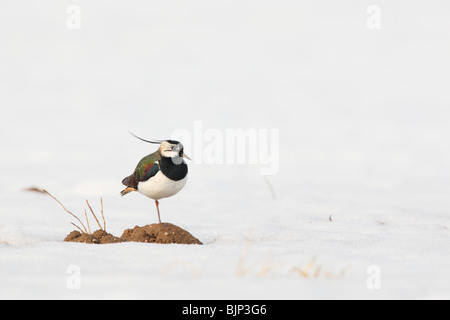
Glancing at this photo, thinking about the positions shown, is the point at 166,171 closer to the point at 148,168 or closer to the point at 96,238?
the point at 148,168

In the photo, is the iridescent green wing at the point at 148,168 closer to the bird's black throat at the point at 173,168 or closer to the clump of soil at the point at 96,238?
the bird's black throat at the point at 173,168

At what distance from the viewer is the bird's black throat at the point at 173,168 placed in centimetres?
474

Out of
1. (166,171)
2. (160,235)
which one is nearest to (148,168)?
(166,171)

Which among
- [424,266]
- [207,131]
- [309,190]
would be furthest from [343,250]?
[207,131]

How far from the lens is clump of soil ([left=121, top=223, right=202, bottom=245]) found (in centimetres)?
448

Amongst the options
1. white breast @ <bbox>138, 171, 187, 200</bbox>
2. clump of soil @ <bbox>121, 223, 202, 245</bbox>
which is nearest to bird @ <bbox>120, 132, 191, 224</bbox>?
white breast @ <bbox>138, 171, 187, 200</bbox>

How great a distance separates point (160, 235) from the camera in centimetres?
449

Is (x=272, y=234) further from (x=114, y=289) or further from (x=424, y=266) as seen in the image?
(x=114, y=289)

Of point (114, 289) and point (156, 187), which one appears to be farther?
point (156, 187)

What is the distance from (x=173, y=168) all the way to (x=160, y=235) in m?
0.52

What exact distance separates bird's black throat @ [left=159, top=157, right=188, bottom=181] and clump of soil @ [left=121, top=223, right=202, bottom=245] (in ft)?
1.18

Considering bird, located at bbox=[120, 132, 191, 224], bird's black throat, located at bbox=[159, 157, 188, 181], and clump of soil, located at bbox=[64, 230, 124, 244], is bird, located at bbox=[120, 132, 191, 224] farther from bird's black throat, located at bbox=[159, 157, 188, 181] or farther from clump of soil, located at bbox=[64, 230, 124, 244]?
clump of soil, located at bbox=[64, 230, 124, 244]

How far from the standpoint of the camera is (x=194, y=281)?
10.8 ft
